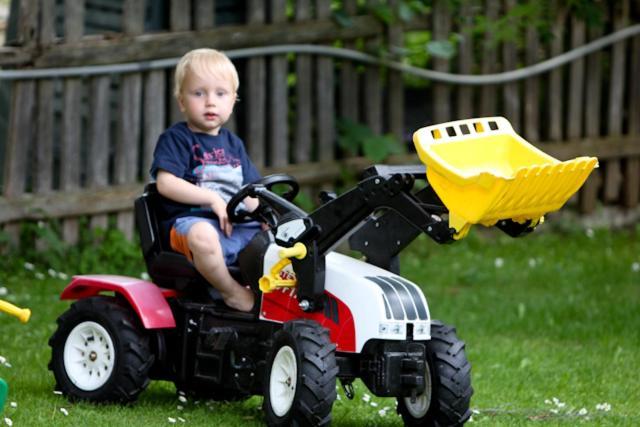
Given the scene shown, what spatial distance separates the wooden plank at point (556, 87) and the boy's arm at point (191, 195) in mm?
6001

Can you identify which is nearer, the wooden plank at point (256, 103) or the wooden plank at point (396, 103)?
the wooden plank at point (256, 103)

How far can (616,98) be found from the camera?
11.4 meters

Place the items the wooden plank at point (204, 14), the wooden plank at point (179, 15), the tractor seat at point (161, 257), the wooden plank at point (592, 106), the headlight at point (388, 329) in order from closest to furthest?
the headlight at point (388, 329) → the tractor seat at point (161, 257) → the wooden plank at point (179, 15) → the wooden plank at point (204, 14) → the wooden plank at point (592, 106)

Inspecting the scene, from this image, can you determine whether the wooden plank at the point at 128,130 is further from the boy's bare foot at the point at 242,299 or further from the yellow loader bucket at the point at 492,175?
the yellow loader bucket at the point at 492,175

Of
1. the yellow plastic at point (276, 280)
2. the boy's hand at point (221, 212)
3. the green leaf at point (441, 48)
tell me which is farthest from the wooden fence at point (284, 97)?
the yellow plastic at point (276, 280)

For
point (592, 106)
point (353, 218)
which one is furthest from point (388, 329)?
point (592, 106)

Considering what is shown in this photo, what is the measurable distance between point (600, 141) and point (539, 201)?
22.1ft

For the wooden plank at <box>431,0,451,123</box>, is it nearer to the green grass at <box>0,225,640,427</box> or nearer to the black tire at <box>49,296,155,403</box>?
the green grass at <box>0,225,640,427</box>

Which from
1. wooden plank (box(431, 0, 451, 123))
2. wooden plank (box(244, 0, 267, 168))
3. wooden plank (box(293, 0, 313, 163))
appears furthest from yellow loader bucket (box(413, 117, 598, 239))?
wooden plank (box(431, 0, 451, 123))

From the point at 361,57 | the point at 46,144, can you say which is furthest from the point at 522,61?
the point at 46,144

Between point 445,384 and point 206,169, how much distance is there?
4.68ft

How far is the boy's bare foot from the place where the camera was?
5500mm

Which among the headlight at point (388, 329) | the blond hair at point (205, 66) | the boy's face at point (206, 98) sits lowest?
the headlight at point (388, 329)

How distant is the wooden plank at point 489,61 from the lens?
10766 millimetres
